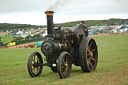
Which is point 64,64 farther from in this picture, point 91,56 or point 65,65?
point 91,56

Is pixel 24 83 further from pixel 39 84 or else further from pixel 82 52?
pixel 82 52

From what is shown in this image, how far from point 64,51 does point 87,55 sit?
1.26 meters

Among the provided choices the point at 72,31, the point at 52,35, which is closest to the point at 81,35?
the point at 72,31

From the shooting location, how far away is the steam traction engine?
9109mm

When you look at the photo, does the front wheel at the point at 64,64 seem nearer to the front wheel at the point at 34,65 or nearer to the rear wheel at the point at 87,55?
the rear wheel at the point at 87,55

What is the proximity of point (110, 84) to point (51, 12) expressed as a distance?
12.8 ft

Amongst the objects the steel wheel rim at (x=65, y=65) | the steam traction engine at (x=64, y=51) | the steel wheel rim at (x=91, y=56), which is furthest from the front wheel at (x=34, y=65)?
the steel wheel rim at (x=91, y=56)

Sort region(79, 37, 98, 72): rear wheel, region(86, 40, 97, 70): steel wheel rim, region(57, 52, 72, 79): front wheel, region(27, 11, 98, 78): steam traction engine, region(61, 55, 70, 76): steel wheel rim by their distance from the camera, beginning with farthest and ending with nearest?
region(86, 40, 97, 70): steel wheel rim, region(79, 37, 98, 72): rear wheel, region(27, 11, 98, 78): steam traction engine, region(61, 55, 70, 76): steel wheel rim, region(57, 52, 72, 79): front wheel

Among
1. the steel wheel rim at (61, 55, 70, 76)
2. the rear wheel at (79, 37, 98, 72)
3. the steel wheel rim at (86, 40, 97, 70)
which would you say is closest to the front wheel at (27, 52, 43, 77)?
the steel wheel rim at (61, 55, 70, 76)

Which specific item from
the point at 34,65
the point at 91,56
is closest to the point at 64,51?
the point at 34,65

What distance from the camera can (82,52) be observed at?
9.93 m

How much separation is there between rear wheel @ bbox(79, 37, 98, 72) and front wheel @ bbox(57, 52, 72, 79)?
832mm

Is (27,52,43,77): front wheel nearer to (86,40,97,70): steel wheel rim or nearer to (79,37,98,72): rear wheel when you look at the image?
(79,37,98,72): rear wheel

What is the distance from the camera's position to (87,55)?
10438 millimetres
